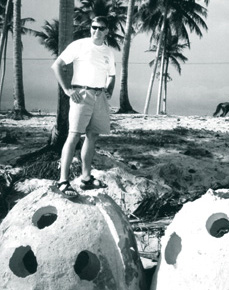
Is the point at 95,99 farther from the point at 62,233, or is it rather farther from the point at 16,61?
the point at 16,61

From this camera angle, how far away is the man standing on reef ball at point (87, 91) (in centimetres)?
461

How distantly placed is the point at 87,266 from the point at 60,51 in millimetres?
6529

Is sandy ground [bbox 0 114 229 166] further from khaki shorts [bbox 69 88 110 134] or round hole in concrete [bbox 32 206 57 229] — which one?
round hole in concrete [bbox 32 206 57 229]

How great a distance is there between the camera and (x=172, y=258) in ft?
12.0

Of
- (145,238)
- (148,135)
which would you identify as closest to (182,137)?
(148,135)

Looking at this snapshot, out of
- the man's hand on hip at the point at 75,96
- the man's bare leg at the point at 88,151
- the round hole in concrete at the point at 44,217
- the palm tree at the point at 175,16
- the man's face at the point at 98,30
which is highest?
the palm tree at the point at 175,16

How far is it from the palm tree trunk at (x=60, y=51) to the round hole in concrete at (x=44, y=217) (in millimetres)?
5427

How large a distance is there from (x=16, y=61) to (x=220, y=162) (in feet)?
34.9

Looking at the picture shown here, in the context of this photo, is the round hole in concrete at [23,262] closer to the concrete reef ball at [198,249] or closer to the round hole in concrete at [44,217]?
the round hole in concrete at [44,217]

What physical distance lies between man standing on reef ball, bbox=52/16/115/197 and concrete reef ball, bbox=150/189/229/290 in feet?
4.20

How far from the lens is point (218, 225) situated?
3.78 metres

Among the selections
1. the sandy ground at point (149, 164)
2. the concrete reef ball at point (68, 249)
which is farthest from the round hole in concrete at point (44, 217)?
the sandy ground at point (149, 164)

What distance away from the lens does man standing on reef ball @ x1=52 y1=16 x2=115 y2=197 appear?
461 centimetres

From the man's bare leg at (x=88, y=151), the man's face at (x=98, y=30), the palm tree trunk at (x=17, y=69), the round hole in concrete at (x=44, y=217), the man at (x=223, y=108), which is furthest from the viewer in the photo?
the man at (x=223, y=108)
